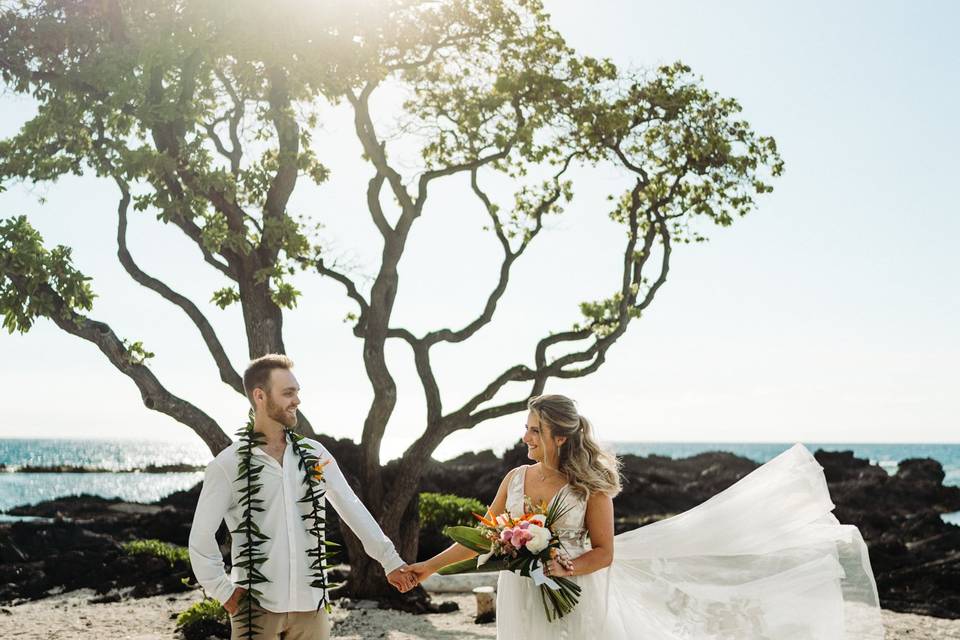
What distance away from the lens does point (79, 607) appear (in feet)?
45.9

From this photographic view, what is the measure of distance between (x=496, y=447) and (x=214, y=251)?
86.1 feet

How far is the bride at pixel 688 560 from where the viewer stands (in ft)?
18.2

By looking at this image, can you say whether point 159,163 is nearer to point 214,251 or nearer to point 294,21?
point 214,251

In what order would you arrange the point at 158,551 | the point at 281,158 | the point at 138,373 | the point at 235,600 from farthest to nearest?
the point at 158,551 → the point at 281,158 → the point at 138,373 → the point at 235,600

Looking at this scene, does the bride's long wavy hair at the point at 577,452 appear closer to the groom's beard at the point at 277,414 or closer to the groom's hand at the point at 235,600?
the groom's beard at the point at 277,414

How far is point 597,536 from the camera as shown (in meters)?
5.48

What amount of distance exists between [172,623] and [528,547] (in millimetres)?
8403

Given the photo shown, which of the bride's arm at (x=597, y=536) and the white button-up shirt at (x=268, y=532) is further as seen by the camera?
the bride's arm at (x=597, y=536)

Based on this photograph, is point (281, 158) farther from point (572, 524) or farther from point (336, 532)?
point (572, 524)

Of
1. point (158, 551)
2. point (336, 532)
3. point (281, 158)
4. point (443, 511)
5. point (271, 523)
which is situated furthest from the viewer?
point (336, 532)

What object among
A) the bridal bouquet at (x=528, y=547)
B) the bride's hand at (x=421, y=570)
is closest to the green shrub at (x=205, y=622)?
the bride's hand at (x=421, y=570)

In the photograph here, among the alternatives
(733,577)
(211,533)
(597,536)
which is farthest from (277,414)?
(733,577)

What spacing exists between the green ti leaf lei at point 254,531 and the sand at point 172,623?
6413mm

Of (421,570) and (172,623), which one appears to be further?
(172,623)
